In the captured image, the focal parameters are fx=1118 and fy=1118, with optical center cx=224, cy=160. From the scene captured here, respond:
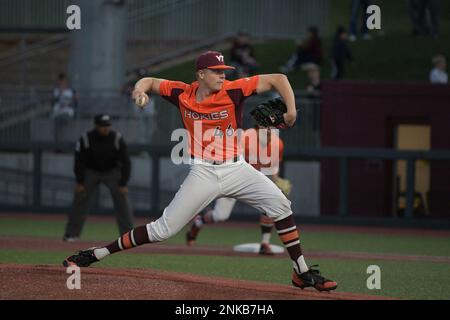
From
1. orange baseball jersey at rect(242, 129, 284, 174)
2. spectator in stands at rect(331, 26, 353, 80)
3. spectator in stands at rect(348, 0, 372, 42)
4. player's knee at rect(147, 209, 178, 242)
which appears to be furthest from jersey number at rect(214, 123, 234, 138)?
spectator in stands at rect(348, 0, 372, 42)

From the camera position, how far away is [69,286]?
396 inches

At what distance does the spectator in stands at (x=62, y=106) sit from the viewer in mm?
23328

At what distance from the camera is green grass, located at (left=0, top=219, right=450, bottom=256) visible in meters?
17.0

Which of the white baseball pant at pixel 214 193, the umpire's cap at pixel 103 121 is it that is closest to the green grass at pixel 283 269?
the white baseball pant at pixel 214 193

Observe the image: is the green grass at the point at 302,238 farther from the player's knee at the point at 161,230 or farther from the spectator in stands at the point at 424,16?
the spectator in stands at the point at 424,16

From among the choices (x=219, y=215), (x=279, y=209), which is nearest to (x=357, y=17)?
(x=219, y=215)

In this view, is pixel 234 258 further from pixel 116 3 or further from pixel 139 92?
pixel 116 3

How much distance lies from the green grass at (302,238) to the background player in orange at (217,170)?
20.2 feet

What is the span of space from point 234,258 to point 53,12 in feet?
54.7

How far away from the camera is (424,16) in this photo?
92.4ft

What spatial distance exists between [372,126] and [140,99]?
13.6 meters

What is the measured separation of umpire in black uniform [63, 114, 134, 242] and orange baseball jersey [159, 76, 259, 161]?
5862mm

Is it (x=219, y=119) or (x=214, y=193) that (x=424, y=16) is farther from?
(x=214, y=193)
